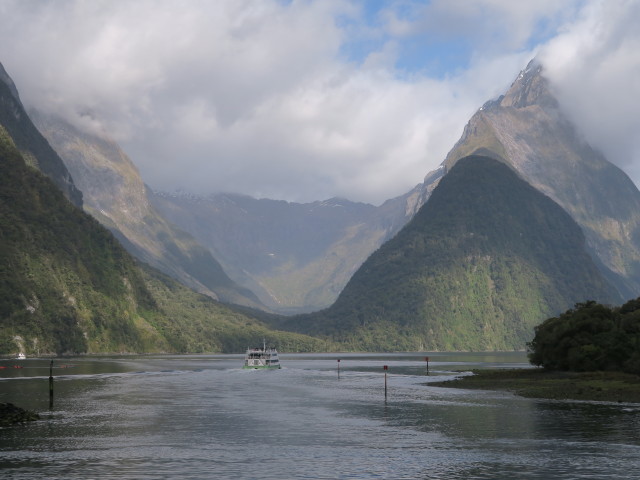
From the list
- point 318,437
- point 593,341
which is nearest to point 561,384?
point 593,341

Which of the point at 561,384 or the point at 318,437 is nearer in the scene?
the point at 318,437

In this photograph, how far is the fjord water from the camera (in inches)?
2338

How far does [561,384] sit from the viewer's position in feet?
448

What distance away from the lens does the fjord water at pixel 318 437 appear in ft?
195

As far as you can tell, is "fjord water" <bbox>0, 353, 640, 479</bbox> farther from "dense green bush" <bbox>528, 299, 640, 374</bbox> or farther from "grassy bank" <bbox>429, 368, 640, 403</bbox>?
"dense green bush" <bbox>528, 299, 640, 374</bbox>

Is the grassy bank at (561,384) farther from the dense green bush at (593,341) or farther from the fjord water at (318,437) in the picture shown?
the fjord water at (318,437)

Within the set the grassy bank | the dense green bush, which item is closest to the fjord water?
the grassy bank

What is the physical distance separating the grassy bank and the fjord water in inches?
259

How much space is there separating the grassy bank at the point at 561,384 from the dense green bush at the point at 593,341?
3206 mm

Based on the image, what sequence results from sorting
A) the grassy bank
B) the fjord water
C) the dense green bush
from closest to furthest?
the fjord water, the grassy bank, the dense green bush

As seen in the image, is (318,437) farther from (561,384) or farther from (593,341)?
(593,341)

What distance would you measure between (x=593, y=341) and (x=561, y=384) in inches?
1039

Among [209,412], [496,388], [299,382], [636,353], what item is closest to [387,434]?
[209,412]

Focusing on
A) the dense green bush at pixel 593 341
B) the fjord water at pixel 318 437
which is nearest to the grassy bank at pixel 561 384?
the dense green bush at pixel 593 341
